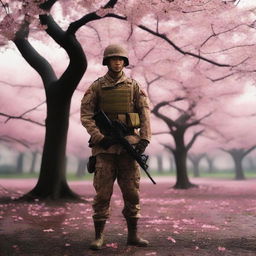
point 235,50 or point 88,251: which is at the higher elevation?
point 235,50

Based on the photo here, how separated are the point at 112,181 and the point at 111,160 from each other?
0.28 meters

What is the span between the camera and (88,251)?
444 centimetres

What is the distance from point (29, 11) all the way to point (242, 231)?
6623mm

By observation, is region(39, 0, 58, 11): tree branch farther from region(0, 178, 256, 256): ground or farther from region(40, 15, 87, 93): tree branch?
region(0, 178, 256, 256): ground

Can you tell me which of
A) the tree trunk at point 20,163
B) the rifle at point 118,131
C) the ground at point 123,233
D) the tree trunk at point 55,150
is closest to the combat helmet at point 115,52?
the rifle at point 118,131

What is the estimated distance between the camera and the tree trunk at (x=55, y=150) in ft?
35.9

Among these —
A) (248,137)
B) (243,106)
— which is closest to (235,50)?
(243,106)

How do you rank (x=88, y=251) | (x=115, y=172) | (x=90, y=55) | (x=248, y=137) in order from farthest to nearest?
1. (x=248, y=137)
2. (x=90, y=55)
3. (x=115, y=172)
4. (x=88, y=251)

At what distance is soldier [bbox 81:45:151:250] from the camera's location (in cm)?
461

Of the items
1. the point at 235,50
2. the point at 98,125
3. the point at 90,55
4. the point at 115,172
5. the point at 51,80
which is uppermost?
the point at 90,55

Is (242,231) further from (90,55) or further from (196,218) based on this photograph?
(90,55)

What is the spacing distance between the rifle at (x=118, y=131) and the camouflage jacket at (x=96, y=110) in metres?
0.09

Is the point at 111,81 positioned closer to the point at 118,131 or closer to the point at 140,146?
the point at 118,131

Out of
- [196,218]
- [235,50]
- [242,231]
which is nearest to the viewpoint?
[242,231]
